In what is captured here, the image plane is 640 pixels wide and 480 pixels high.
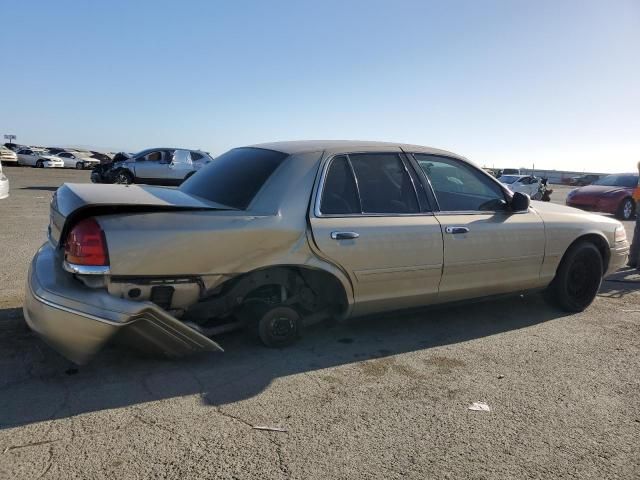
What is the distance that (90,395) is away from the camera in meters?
2.97

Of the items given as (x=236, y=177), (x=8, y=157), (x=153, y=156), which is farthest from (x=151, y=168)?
(x=8, y=157)

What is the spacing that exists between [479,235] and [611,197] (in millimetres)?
13384

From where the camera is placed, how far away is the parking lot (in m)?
2.44

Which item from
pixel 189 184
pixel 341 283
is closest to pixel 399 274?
pixel 341 283

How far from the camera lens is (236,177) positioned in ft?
12.5

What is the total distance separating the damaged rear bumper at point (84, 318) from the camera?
288cm

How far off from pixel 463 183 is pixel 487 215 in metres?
0.36

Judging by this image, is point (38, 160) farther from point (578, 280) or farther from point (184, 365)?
point (578, 280)

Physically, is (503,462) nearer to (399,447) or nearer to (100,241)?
(399,447)

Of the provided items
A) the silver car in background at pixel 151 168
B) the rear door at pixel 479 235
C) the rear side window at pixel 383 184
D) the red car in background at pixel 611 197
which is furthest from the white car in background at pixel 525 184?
the rear side window at pixel 383 184

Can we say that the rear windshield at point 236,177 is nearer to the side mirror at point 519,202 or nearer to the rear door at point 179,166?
the side mirror at point 519,202

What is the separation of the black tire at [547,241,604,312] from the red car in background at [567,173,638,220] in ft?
39.0

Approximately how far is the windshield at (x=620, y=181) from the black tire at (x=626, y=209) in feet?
1.97

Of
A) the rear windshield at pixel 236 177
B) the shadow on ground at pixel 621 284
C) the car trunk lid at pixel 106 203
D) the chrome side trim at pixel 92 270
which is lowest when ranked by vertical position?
the shadow on ground at pixel 621 284
